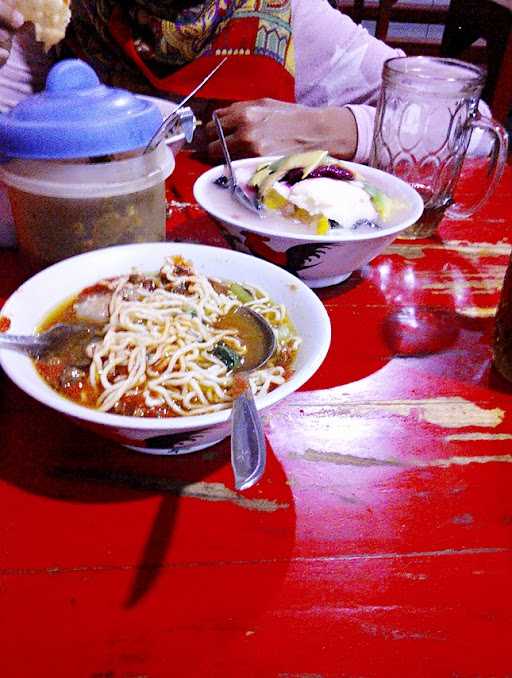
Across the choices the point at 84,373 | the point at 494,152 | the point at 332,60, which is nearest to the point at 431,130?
the point at 494,152

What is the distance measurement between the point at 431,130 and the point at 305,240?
611 mm

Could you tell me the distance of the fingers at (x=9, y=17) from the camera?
1297mm

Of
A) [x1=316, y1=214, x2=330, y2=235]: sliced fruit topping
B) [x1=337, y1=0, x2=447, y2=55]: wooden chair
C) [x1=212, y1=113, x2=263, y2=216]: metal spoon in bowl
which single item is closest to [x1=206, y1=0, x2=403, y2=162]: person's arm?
[x1=212, y1=113, x2=263, y2=216]: metal spoon in bowl

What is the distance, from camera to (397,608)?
0.63 metres

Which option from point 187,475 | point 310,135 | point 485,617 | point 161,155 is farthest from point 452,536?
point 310,135

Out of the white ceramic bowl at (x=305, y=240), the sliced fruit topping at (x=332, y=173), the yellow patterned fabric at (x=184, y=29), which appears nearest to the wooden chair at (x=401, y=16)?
the yellow patterned fabric at (x=184, y=29)

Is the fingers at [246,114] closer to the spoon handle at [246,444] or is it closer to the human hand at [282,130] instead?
the human hand at [282,130]

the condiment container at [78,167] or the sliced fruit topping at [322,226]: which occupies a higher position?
the condiment container at [78,167]

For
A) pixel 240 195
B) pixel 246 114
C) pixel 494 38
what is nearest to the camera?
pixel 240 195

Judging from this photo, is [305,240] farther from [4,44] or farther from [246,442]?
[4,44]

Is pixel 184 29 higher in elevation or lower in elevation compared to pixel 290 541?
higher

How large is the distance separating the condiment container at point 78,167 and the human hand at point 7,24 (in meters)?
0.37

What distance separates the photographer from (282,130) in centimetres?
173

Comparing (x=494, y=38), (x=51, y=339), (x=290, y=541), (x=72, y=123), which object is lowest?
(x=290, y=541)
